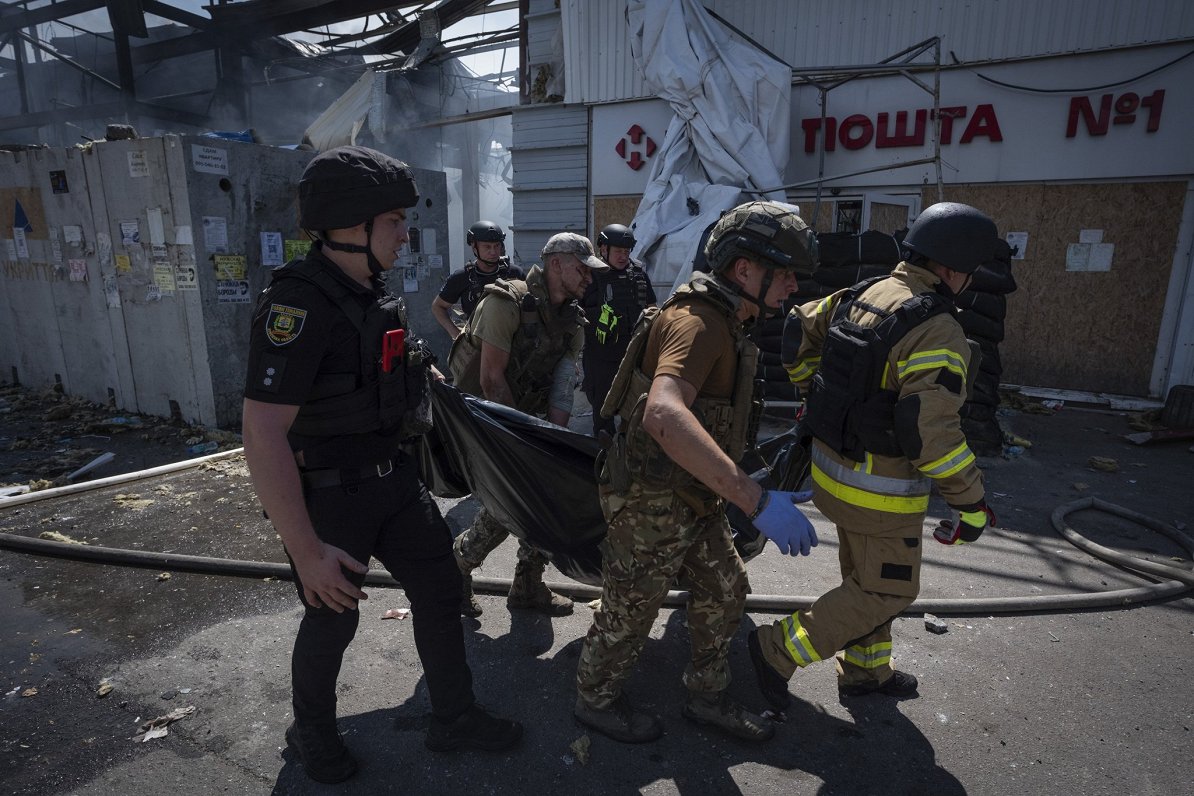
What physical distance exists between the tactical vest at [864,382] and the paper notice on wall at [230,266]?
5405 millimetres

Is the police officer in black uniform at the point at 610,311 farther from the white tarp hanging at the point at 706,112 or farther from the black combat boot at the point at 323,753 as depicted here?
the black combat boot at the point at 323,753

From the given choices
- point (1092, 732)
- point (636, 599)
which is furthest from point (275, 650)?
point (1092, 732)

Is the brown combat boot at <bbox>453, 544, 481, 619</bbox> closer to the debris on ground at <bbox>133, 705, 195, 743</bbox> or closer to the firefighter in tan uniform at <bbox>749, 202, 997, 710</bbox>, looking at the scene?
the debris on ground at <bbox>133, 705, 195, 743</bbox>

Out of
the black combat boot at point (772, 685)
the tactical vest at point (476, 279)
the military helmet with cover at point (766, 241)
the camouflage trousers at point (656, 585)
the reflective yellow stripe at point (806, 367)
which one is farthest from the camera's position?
the tactical vest at point (476, 279)

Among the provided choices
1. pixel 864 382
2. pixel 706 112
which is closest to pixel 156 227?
pixel 706 112

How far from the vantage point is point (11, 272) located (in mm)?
Answer: 7391

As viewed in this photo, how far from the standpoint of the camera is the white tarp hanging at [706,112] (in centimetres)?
786

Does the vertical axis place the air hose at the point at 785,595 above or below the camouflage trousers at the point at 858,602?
below

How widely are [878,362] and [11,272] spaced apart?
363 inches

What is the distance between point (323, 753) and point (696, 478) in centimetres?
147

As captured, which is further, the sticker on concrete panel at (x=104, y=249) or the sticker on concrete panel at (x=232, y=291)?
the sticker on concrete panel at (x=104, y=249)

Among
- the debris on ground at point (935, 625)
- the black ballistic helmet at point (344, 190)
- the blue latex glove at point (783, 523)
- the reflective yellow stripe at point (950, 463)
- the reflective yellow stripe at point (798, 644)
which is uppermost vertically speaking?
the black ballistic helmet at point (344, 190)

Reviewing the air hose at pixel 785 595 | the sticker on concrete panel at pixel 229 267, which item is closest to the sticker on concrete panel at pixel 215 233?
the sticker on concrete panel at pixel 229 267

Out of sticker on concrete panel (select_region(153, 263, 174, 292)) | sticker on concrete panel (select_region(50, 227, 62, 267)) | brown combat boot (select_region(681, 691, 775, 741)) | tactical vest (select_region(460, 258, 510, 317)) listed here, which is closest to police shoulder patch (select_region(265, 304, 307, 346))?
brown combat boot (select_region(681, 691, 775, 741))
